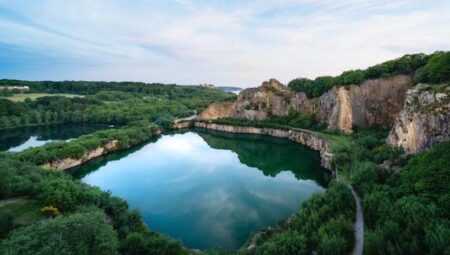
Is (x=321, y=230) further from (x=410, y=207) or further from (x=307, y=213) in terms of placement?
(x=410, y=207)

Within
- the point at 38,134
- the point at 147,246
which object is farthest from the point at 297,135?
the point at 38,134

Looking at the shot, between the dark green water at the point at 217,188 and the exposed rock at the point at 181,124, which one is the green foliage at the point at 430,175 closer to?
the dark green water at the point at 217,188

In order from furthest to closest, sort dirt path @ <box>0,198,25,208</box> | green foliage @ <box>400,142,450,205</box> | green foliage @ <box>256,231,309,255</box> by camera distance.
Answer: dirt path @ <box>0,198,25,208</box> → green foliage @ <box>400,142,450,205</box> → green foliage @ <box>256,231,309,255</box>

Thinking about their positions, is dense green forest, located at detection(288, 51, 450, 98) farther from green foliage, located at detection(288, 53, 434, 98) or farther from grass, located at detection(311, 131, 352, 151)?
grass, located at detection(311, 131, 352, 151)

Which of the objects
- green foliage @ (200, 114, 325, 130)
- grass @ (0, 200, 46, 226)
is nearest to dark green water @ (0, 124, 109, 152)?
green foliage @ (200, 114, 325, 130)

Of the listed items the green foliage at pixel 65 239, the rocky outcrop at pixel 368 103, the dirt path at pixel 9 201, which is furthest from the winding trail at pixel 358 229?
the rocky outcrop at pixel 368 103

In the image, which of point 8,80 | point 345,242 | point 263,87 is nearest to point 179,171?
point 345,242
